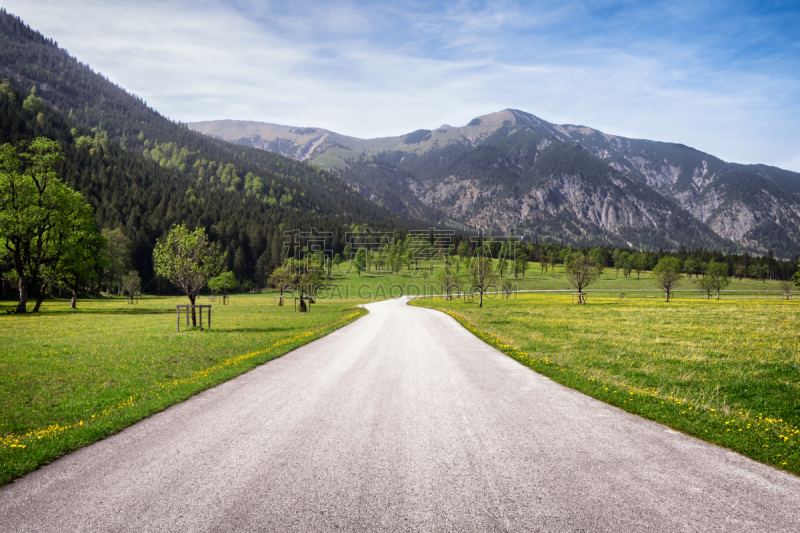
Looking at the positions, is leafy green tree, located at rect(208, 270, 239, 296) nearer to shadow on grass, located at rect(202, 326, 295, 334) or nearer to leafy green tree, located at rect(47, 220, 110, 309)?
leafy green tree, located at rect(47, 220, 110, 309)

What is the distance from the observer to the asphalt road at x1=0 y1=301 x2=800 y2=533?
14.6 ft

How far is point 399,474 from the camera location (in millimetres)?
5586

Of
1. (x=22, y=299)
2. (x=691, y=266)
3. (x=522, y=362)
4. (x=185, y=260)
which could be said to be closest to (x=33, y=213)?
(x=22, y=299)

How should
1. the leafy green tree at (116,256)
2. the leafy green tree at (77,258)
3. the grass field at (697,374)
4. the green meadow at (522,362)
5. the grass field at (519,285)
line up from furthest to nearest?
the grass field at (519,285)
the leafy green tree at (116,256)
the leafy green tree at (77,258)
the grass field at (697,374)
the green meadow at (522,362)

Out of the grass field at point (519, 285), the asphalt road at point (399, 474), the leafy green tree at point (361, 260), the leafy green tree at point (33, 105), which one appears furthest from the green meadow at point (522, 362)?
the leafy green tree at point (33, 105)

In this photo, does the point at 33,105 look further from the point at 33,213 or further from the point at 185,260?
the point at 185,260

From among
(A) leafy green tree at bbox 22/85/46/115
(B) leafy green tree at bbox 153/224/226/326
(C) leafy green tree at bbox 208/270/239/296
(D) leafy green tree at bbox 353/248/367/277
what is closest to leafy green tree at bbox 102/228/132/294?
(C) leafy green tree at bbox 208/270/239/296

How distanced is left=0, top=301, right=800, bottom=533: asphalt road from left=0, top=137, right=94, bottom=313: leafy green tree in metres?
43.0

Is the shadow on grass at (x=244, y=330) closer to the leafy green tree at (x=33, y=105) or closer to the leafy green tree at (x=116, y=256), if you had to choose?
the leafy green tree at (x=116, y=256)

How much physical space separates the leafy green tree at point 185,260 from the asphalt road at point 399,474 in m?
21.2

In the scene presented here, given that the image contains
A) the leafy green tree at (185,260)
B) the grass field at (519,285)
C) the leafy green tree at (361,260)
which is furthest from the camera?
the leafy green tree at (361,260)

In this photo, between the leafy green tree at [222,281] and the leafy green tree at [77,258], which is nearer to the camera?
the leafy green tree at [77,258]

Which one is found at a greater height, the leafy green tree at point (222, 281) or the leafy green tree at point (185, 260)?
the leafy green tree at point (185, 260)

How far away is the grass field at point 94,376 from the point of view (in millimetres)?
7336
